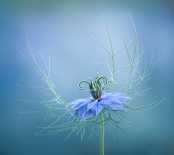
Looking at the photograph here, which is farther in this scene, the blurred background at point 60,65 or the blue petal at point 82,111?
the blurred background at point 60,65

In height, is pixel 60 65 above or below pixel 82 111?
above

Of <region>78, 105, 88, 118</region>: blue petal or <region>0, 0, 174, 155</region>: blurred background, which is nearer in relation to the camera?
<region>78, 105, 88, 118</region>: blue petal

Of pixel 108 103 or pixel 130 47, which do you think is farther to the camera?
pixel 130 47

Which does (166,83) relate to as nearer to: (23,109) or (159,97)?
(159,97)

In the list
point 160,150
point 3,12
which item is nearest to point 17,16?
point 3,12

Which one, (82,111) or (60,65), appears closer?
(82,111)

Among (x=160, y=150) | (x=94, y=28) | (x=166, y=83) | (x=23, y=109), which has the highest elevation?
(x=94, y=28)

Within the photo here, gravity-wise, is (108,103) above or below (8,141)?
above
